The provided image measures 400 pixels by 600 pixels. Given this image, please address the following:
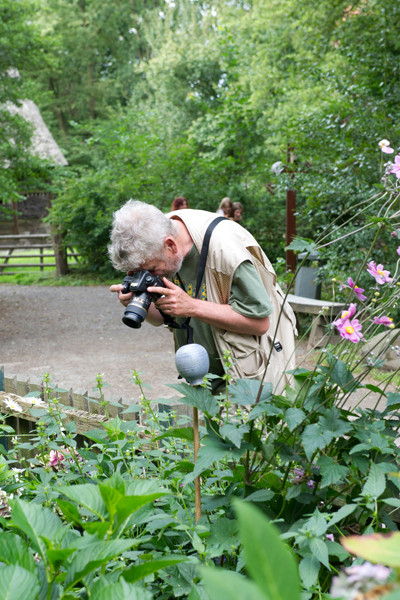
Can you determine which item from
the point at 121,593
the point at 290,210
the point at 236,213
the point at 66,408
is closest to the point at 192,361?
the point at 121,593

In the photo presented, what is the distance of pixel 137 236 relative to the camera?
233cm

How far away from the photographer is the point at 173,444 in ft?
7.20

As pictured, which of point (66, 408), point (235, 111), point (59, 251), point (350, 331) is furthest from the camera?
point (59, 251)

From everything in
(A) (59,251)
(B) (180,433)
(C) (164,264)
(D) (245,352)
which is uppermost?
(C) (164,264)

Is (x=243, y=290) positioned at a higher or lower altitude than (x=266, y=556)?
lower

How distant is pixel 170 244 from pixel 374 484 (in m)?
1.37

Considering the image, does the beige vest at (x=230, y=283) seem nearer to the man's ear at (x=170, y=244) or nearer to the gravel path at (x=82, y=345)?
the man's ear at (x=170, y=244)

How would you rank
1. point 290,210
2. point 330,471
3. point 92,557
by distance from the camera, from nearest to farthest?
point 92,557 → point 330,471 → point 290,210

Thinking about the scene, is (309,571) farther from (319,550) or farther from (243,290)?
(243,290)

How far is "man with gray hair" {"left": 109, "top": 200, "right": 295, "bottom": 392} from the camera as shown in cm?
235

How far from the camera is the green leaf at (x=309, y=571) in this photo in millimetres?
1184

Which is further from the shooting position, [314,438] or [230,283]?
[230,283]

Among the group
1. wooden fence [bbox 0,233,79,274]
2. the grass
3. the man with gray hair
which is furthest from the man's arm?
wooden fence [bbox 0,233,79,274]

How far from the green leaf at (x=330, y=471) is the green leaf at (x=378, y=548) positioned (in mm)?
844
